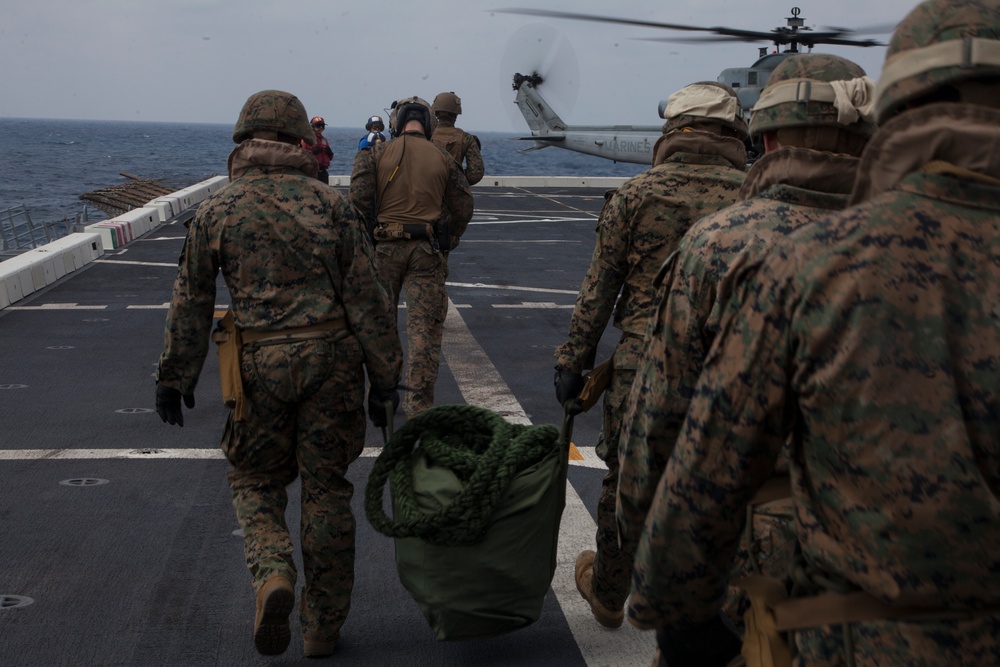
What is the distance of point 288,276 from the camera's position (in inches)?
154

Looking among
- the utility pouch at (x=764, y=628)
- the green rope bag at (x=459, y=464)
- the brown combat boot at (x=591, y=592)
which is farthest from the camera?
the brown combat boot at (x=591, y=592)

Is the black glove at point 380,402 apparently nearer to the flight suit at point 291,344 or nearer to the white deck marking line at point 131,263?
the flight suit at point 291,344

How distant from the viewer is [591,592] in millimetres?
4211

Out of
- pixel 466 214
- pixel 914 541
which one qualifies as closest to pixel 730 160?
pixel 914 541

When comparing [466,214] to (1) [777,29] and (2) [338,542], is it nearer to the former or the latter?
(2) [338,542]

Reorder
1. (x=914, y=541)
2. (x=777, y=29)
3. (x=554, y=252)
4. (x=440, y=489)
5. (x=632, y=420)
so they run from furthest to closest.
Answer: (x=777, y=29), (x=554, y=252), (x=440, y=489), (x=632, y=420), (x=914, y=541)

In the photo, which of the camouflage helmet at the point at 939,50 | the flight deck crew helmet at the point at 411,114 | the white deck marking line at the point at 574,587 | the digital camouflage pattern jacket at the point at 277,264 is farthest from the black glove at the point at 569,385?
the flight deck crew helmet at the point at 411,114

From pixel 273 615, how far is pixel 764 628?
2231 mm

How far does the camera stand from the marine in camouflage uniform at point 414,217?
22.2ft

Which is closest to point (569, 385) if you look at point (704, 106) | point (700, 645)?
point (704, 106)

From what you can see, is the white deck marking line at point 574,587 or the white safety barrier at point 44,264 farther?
the white safety barrier at point 44,264

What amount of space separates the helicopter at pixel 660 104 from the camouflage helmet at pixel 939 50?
5.38 meters

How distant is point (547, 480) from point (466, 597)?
0.47 m

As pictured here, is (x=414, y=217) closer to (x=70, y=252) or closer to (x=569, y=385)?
(x=569, y=385)
